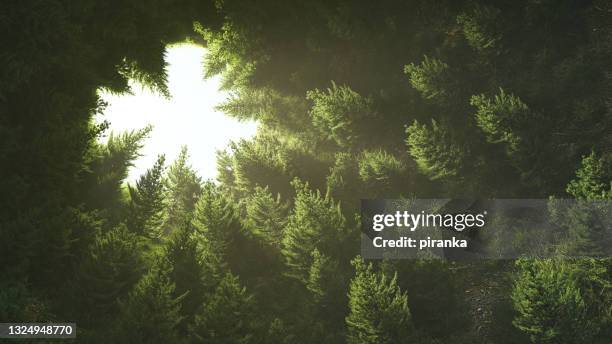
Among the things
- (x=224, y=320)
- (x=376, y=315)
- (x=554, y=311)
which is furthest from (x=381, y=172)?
(x=224, y=320)

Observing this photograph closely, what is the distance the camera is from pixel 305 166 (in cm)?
2453

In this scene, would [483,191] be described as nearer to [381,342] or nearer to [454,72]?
[454,72]

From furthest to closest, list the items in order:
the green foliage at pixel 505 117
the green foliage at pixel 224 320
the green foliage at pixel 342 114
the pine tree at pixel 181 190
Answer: the pine tree at pixel 181 190
the green foliage at pixel 342 114
the green foliage at pixel 505 117
the green foliage at pixel 224 320

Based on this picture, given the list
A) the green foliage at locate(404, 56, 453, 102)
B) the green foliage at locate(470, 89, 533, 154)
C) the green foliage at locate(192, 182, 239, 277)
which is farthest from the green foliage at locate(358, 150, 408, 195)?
the green foliage at locate(192, 182, 239, 277)

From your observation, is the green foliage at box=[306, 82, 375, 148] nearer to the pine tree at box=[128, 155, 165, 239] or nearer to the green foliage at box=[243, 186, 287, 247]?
the green foliage at box=[243, 186, 287, 247]

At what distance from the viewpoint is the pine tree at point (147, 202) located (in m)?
18.8

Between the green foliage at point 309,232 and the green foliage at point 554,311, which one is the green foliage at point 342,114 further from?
the green foliage at point 554,311

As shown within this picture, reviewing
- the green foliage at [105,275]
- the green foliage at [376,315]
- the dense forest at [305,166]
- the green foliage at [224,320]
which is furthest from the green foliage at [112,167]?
the green foliage at [376,315]

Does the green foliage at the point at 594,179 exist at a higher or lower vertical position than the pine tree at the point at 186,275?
higher

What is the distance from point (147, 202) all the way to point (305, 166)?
781 cm

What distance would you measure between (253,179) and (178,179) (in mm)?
5298

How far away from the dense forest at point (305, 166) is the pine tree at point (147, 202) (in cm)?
8

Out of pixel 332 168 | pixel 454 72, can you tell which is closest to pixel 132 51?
pixel 332 168

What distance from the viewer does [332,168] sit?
77.6ft
